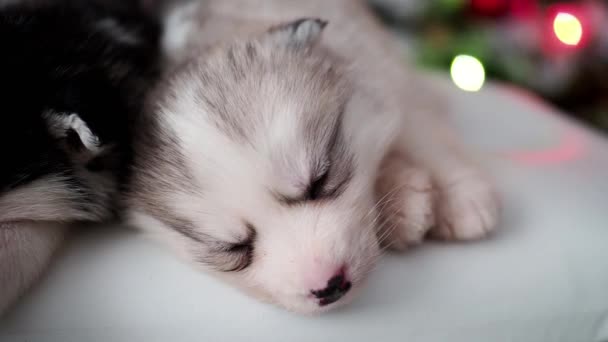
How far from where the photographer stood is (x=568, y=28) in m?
2.59

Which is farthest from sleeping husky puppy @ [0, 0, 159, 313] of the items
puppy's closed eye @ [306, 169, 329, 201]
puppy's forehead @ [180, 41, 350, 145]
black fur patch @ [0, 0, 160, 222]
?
puppy's closed eye @ [306, 169, 329, 201]

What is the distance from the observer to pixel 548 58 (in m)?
2.75

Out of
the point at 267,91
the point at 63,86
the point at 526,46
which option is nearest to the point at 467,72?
the point at 526,46

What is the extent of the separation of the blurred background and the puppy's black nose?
1.65 metres

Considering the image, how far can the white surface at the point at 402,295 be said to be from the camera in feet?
3.32

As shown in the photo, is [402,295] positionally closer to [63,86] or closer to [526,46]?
[63,86]

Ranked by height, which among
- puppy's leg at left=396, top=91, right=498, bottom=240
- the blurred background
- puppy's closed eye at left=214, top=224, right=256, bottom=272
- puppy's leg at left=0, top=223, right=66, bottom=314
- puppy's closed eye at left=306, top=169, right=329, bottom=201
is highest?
the blurred background

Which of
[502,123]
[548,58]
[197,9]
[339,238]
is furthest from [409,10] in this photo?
[339,238]

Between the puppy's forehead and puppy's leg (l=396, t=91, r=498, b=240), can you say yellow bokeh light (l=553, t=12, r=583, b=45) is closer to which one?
puppy's leg (l=396, t=91, r=498, b=240)

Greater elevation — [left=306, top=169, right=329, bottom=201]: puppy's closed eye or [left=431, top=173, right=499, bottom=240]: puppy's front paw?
[left=431, top=173, right=499, bottom=240]: puppy's front paw

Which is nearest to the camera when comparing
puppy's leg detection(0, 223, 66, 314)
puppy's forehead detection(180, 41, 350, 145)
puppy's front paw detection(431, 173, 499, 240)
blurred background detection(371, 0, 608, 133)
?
puppy's leg detection(0, 223, 66, 314)

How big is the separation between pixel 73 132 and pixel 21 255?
281mm

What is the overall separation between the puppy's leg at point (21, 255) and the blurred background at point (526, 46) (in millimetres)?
1940

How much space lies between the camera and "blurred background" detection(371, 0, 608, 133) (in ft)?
8.39
